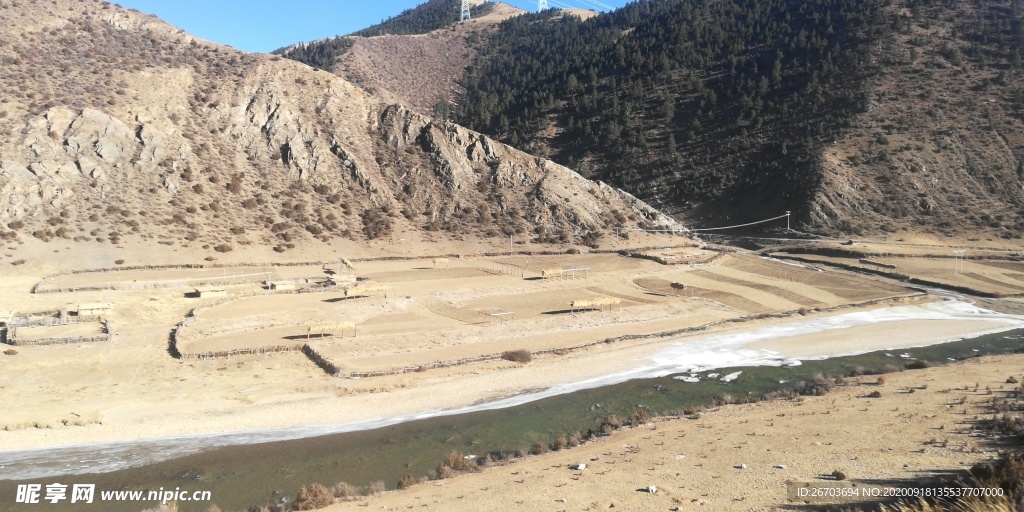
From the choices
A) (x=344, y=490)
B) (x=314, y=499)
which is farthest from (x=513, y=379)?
(x=314, y=499)

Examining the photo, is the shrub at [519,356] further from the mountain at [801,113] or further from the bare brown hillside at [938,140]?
the bare brown hillside at [938,140]

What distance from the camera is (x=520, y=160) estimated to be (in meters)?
69.9

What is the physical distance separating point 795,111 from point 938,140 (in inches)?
718

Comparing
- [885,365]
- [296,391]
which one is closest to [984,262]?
[885,365]

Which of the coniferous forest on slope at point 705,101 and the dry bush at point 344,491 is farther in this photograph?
the coniferous forest on slope at point 705,101

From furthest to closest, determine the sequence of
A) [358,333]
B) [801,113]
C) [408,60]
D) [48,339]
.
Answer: [408,60] < [801,113] < [358,333] < [48,339]

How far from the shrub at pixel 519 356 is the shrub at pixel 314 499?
13.2 meters

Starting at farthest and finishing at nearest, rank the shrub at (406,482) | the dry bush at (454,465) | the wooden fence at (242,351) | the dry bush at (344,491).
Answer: the wooden fence at (242,351) → the dry bush at (454,465) → the shrub at (406,482) → the dry bush at (344,491)

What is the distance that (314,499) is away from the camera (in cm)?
1349

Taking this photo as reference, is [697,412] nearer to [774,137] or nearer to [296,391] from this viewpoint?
[296,391]

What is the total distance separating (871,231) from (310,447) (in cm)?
6197

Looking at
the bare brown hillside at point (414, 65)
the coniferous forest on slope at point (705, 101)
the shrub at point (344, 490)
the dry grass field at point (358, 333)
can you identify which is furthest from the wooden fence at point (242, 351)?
the bare brown hillside at point (414, 65)

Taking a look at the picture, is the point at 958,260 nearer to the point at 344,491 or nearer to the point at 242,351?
the point at 242,351

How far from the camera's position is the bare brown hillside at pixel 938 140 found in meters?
63.2
